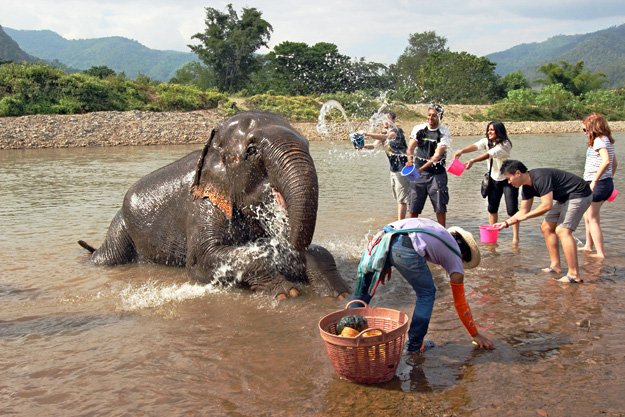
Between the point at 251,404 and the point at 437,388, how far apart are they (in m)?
1.29

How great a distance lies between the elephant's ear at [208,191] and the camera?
5.78m

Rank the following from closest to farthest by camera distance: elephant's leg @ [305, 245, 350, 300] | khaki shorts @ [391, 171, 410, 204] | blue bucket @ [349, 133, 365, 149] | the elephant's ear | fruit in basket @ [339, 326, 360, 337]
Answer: fruit in basket @ [339, 326, 360, 337], elephant's leg @ [305, 245, 350, 300], the elephant's ear, blue bucket @ [349, 133, 365, 149], khaki shorts @ [391, 171, 410, 204]

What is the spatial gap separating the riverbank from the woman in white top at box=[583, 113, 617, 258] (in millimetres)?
25215

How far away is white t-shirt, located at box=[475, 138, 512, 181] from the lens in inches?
291

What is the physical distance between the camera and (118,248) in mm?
7219

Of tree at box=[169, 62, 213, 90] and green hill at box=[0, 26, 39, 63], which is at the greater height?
green hill at box=[0, 26, 39, 63]

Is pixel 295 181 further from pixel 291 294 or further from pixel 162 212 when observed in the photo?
pixel 162 212

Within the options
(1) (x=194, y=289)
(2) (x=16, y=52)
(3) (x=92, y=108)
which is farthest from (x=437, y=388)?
(2) (x=16, y=52)

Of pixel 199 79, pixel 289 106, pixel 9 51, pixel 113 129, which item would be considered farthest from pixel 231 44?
pixel 9 51

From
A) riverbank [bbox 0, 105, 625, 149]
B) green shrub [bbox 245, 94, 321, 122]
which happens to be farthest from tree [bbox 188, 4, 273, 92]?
riverbank [bbox 0, 105, 625, 149]

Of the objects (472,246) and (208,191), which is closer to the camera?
(472,246)

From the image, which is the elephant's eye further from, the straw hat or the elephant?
the straw hat

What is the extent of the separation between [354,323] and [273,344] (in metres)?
1.06

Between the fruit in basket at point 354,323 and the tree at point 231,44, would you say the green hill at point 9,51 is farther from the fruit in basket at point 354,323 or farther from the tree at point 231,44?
the fruit in basket at point 354,323
